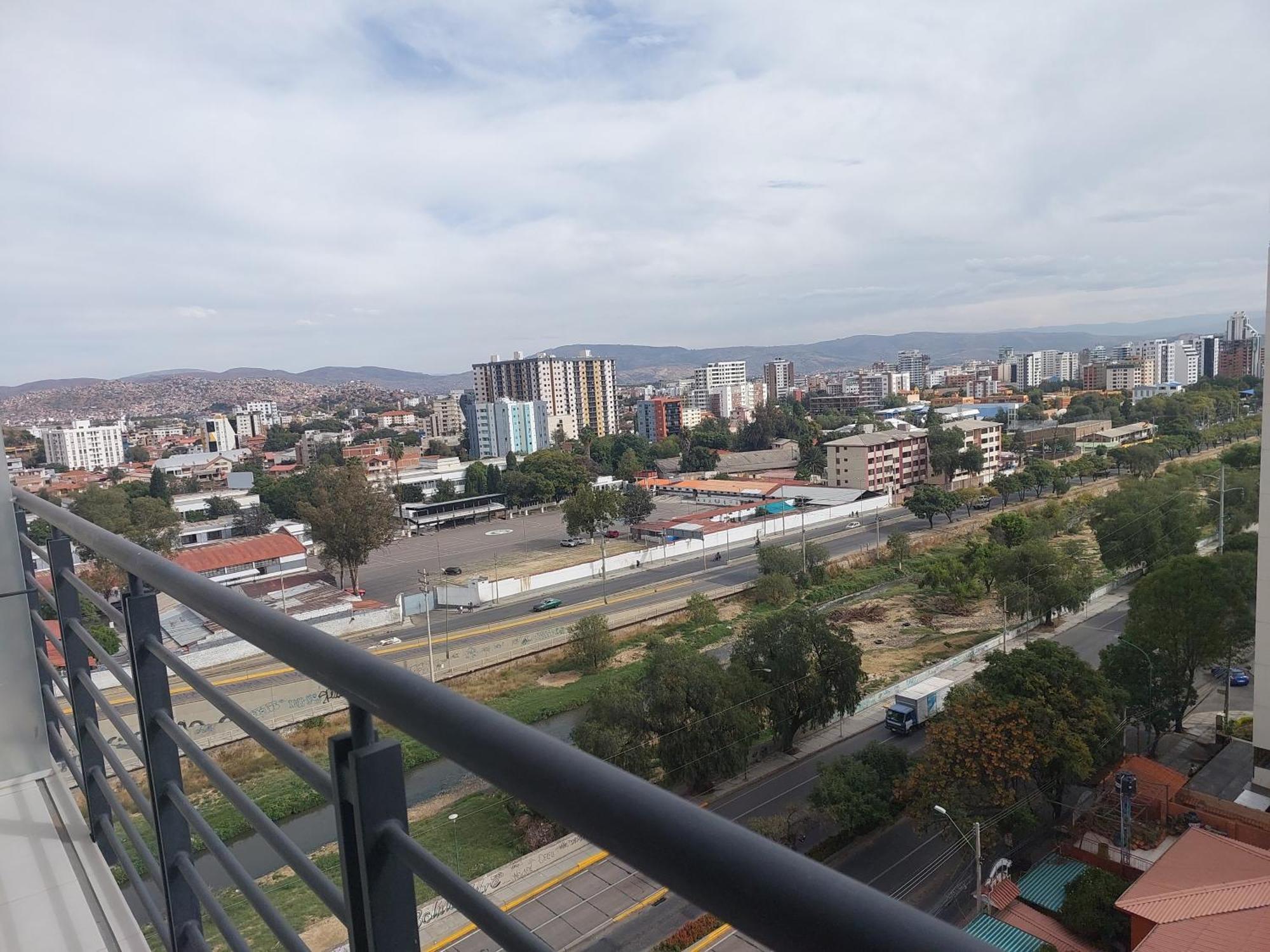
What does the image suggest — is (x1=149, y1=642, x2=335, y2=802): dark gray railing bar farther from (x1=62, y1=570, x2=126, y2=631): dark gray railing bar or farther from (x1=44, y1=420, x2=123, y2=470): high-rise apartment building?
(x1=44, y1=420, x2=123, y2=470): high-rise apartment building

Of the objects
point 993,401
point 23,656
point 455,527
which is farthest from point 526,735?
point 993,401

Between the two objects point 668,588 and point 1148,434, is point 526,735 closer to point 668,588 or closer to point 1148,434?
point 668,588

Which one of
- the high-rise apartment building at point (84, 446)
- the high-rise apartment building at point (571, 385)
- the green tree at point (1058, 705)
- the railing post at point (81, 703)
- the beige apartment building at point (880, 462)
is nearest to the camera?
the railing post at point (81, 703)

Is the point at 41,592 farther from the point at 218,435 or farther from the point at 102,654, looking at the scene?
the point at 218,435

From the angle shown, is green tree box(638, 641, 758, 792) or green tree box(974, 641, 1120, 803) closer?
green tree box(974, 641, 1120, 803)

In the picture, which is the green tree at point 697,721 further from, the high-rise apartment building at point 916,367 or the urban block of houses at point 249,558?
the high-rise apartment building at point 916,367

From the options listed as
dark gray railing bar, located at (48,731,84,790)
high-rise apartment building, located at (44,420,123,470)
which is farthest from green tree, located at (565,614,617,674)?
high-rise apartment building, located at (44,420,123,470)

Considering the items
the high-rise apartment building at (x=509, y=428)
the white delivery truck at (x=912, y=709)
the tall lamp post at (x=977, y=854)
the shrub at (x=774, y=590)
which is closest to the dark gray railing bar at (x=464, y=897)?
the tall lamp post at (x=977, y=854)
